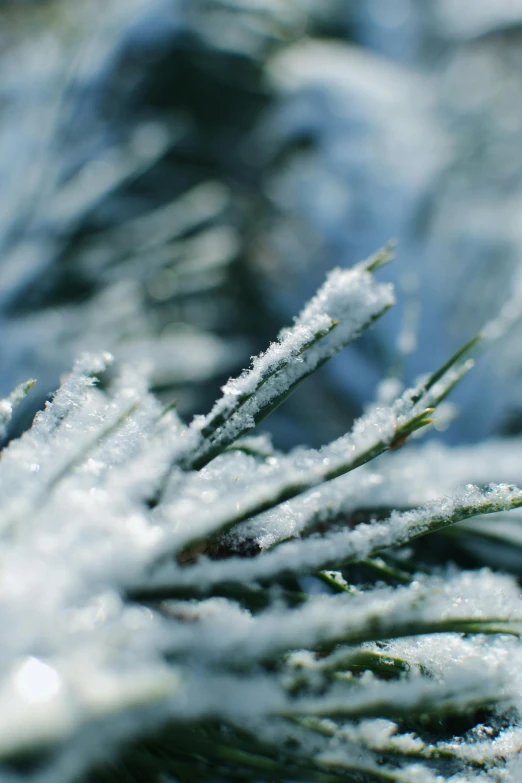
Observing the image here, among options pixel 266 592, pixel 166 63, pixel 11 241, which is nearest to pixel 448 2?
pixel 166 63

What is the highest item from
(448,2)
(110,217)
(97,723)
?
(448,2)

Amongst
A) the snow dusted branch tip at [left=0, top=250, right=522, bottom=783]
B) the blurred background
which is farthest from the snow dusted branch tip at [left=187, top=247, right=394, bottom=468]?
the blurred background

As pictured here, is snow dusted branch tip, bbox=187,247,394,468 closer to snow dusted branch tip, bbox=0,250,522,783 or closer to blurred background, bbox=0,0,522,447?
snow dusted branch tip, bbox=0,250,522,783

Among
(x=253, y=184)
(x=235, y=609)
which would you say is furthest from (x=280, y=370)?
(x=253, y=184)

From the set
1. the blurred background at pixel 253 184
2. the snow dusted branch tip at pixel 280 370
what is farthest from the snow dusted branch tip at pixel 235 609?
the blurred background at pixel 253 184

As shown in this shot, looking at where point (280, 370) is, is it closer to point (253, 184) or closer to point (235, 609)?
point (235, 609)

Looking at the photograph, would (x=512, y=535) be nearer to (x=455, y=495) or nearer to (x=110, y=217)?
(x=455, y=495)
